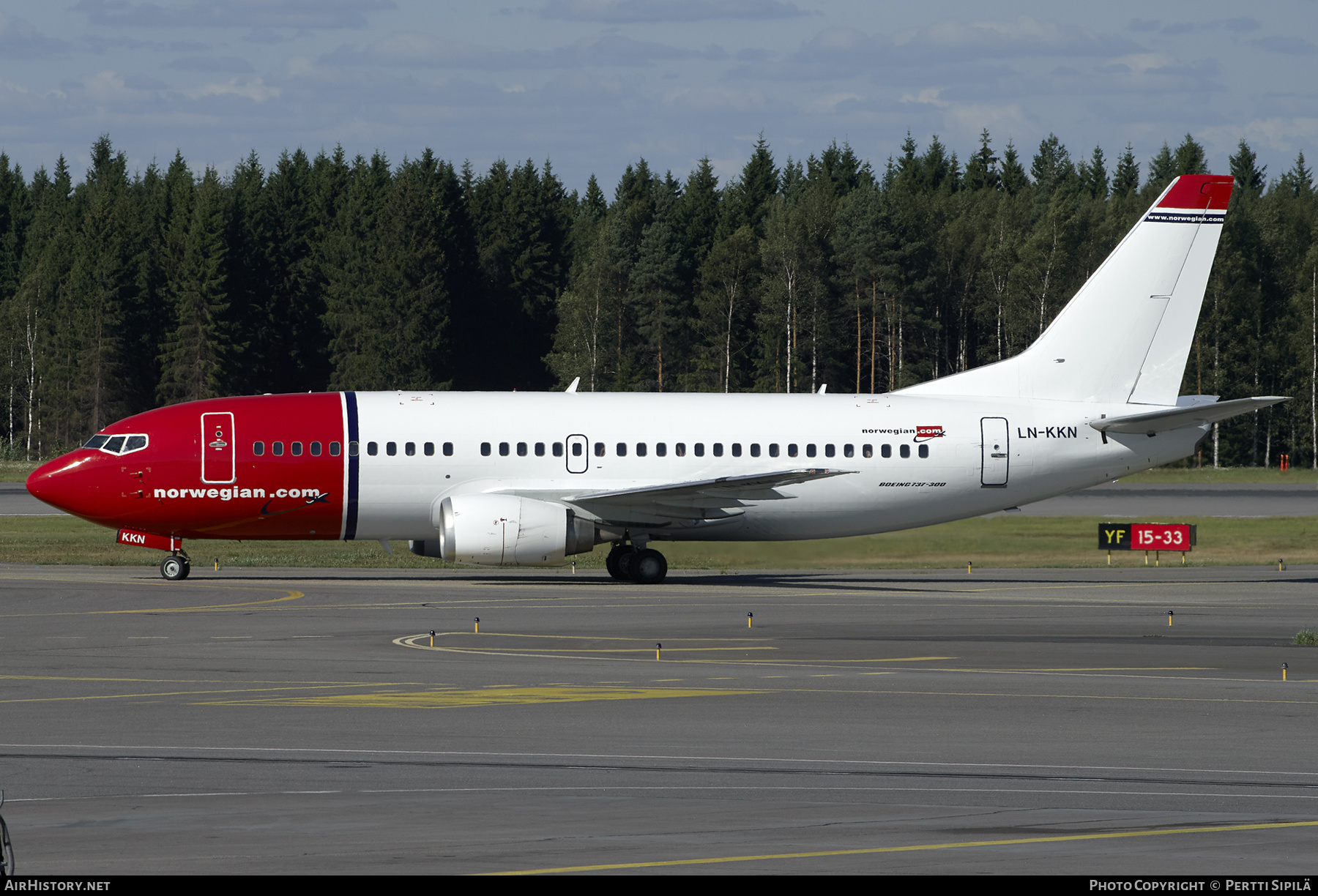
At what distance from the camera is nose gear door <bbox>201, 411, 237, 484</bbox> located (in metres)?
36.2

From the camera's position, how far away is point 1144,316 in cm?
3938

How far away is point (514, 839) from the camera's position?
12.0 meters

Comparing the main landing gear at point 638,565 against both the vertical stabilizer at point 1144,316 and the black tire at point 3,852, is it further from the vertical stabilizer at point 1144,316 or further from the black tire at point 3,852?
the black tire at point 3,852

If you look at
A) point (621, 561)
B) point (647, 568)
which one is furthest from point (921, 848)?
point (621, 561)

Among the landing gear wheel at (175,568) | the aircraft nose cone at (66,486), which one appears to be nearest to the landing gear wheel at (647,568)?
the landing gear wheel at (175,568)

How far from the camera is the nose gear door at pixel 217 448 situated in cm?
3622

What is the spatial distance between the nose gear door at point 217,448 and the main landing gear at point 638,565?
9.27 m

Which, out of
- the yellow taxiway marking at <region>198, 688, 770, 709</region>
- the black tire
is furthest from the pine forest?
the black tire

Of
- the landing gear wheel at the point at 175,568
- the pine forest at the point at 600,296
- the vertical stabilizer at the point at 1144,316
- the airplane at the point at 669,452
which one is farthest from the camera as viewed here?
the pine forest at the point at 600,296

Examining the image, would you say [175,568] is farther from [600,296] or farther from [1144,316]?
[600,296]

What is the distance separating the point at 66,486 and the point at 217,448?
12.2 feet

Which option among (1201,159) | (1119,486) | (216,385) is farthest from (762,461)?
(1201,159)

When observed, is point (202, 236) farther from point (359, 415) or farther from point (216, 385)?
point (359, 415)

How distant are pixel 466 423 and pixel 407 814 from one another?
24.8 m
